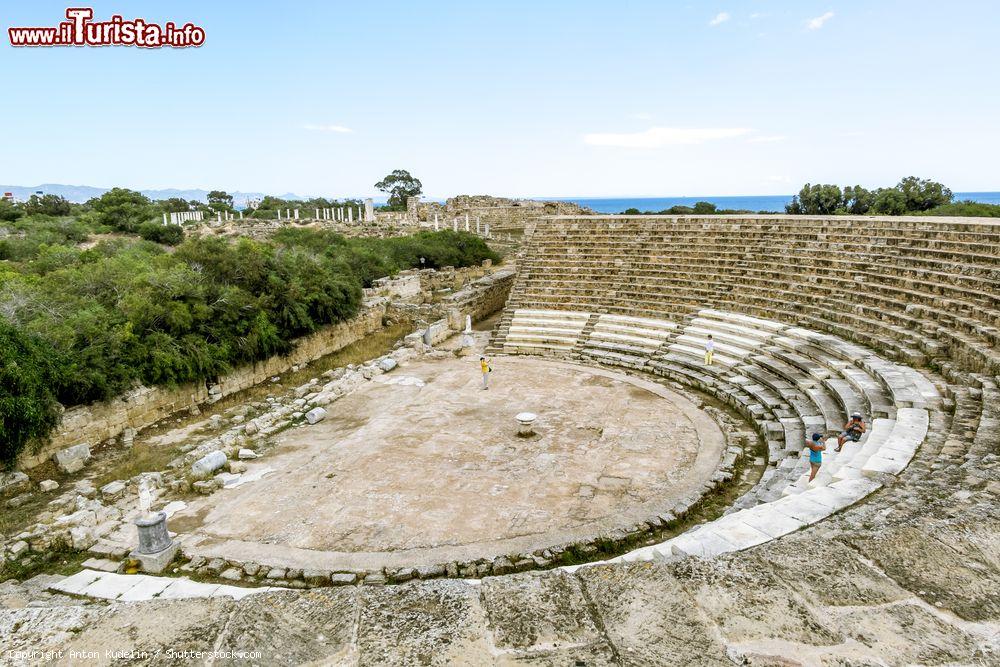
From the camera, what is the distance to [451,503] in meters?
8.28

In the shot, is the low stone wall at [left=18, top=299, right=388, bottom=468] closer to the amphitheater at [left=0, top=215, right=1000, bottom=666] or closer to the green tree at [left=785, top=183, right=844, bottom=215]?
the amphitheater at [left=0, top=215, right=1000, bottom=666]

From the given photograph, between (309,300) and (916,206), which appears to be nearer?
(309,300)

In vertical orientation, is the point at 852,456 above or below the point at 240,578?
above

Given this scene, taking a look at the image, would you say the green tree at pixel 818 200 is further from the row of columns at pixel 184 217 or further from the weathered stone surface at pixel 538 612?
the row of columns at pixel 184 217

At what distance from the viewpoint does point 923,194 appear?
3127 cm

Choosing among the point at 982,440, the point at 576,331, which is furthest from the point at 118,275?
the point at 982,440

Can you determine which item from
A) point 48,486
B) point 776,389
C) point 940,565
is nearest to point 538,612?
point 940,565

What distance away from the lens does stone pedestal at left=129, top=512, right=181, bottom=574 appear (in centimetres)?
696

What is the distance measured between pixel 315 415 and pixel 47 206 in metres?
41.5

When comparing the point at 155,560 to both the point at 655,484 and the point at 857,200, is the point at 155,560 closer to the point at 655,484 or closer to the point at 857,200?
the point at 655,484

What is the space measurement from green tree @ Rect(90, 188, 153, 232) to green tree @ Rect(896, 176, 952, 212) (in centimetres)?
4668

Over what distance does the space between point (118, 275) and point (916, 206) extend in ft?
126

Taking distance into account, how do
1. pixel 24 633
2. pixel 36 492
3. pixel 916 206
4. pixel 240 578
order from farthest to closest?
pixel 916 206 → pixel 36 492 → pixel 240 578 → pixel 24 633

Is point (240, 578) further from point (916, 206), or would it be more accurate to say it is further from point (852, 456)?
point (916, 206)
